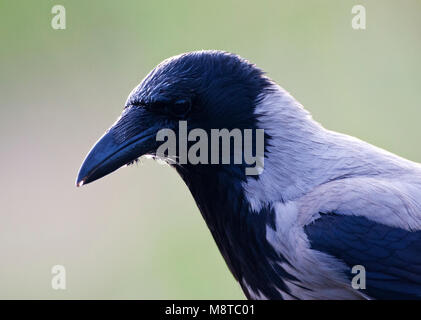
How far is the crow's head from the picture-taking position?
3.54 m

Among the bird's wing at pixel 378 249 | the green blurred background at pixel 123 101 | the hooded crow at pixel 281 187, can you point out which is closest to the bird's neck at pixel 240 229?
the hooded crow at pixel 281 187

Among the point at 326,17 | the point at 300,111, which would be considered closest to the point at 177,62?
the point at 300,111

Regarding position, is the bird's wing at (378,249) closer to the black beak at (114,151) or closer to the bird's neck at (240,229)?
the bird's neck at (240,229)

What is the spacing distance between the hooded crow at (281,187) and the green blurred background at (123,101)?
3235 millimetres

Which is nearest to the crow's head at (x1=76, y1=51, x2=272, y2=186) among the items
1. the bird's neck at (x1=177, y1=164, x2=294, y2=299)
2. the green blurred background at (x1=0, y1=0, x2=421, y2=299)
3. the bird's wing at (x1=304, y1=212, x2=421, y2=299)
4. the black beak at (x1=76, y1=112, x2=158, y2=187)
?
the black beak at (x1=76, y1=112, x2=158, y2=187)

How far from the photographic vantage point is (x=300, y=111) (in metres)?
3.75

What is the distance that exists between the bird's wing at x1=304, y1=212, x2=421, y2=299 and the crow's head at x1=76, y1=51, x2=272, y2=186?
1.89ft

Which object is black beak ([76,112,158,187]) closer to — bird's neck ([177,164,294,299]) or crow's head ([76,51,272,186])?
crow's head ([76,51,272,186])

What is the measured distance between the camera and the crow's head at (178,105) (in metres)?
3.54

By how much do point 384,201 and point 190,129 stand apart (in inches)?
33.6

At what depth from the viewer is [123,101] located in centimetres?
825

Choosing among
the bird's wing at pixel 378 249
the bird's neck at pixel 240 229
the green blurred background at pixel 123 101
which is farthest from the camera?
the green blurred background at pixel 123 101

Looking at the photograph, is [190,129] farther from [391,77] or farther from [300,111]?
[391,77]

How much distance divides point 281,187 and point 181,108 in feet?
1.74
